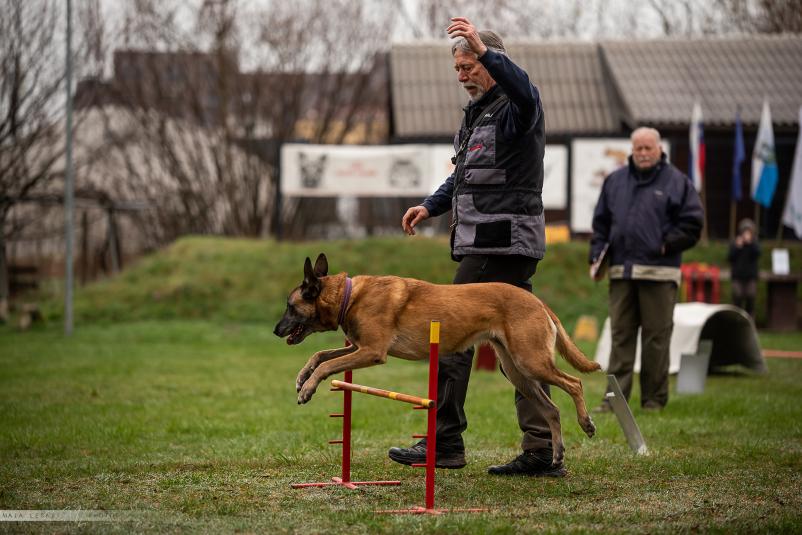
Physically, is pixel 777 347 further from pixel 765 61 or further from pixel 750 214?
pixel 765 61

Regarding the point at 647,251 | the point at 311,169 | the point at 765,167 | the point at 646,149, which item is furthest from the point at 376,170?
the point at 647,251

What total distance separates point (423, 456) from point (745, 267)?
15787 millimetres

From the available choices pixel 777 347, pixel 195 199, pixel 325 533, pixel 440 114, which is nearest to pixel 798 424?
pixel 325 533

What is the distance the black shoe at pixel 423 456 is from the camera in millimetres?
6477

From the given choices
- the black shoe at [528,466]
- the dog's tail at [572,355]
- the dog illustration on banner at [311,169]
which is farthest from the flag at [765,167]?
the black shoe at [528,466]

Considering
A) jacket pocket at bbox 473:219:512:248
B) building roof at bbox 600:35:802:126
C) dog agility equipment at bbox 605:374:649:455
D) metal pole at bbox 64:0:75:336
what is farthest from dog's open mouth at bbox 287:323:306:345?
building roof at bbox 600:35:802:126

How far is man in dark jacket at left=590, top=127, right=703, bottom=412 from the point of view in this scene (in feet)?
30.9

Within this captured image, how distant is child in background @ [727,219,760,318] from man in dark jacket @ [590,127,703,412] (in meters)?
11.8

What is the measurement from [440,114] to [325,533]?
22.0m

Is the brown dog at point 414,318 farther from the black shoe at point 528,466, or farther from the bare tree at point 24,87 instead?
the bare tree at point 24,87

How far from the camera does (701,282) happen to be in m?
20.9

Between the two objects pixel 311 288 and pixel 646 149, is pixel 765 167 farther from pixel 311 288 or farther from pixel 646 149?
pixel 311 288

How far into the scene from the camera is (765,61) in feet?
92.6

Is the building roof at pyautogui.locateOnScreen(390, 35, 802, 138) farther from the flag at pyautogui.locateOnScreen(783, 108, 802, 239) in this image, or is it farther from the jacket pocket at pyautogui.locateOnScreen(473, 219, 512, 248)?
the jacket pocket at pyautogui.locateOnScreen(473, 219, 512, 248)
